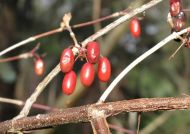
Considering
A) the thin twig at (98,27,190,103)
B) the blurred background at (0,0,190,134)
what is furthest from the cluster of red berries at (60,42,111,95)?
the blurred background at (0,0,190,134)

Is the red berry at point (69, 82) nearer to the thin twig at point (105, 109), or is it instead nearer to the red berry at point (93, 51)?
the red berry at point (93, 51)

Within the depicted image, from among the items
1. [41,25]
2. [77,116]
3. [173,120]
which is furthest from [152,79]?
[77,116]

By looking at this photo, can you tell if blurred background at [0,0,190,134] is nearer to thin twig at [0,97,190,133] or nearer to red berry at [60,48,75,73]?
red berry at [60,48,75,73]

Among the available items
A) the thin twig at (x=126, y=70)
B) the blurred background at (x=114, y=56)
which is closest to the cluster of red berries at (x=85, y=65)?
the thin twig at (x=126, y=70)

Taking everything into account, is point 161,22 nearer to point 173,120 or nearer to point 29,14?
point 173,120

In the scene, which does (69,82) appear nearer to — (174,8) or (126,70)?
(126,70)

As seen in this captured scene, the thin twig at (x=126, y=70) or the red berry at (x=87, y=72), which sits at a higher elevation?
the red berry at (x=87, y=72)
